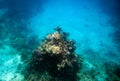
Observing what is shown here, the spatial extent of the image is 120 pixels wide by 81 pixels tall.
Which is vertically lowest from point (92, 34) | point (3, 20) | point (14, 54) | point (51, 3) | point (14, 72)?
point (14, 72)

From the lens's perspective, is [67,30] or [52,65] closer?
[52,65]

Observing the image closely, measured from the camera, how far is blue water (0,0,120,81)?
1080 cm

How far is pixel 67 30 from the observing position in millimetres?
16281

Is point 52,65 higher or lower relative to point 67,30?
lower

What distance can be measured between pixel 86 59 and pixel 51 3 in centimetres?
1442

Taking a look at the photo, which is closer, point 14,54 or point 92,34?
point 14,54

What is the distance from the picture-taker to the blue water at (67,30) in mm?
10797

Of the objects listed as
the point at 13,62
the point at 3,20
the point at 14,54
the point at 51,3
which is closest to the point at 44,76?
the point at 13,62

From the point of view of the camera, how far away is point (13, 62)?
1072 centimetres

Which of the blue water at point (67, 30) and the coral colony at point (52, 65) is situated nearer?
the coral colony at point (52, 65)

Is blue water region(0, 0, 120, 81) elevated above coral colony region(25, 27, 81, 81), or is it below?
above

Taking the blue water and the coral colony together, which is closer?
the coral colony

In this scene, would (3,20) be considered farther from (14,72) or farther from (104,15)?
(104,15)

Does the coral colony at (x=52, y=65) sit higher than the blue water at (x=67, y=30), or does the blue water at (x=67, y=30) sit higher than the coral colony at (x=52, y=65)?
the blue water at (x=67, y=30)
